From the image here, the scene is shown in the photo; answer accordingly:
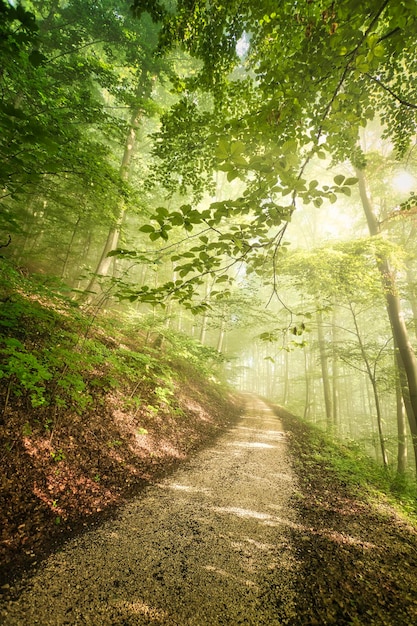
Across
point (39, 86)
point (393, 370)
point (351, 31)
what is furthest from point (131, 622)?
point (393, 370)

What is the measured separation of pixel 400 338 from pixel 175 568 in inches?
350

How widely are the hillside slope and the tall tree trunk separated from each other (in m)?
6.65

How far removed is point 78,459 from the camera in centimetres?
383

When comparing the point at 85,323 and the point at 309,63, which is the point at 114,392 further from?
the point at 309,63

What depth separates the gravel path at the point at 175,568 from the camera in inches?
82.4

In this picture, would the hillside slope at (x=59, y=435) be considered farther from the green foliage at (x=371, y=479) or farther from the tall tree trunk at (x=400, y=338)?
the tall tree trunk at (x=400, y=338)

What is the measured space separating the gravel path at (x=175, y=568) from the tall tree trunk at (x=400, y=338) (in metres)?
5.99

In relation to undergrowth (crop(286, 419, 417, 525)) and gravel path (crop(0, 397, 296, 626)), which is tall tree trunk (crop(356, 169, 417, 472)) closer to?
undergrowth (crop(286, 419, 417, 525))

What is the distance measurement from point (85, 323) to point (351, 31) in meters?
4.99

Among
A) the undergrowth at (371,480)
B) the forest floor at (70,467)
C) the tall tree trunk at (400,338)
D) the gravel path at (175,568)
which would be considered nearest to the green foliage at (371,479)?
the undergrowth at (371,480)

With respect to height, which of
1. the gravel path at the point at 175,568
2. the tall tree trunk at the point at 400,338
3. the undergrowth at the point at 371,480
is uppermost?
the tall tree trunk at the point at 400,338

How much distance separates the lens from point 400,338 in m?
8.03

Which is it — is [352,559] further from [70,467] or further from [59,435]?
[59,435]

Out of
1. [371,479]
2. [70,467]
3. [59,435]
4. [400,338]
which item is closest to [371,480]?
[371,479]
